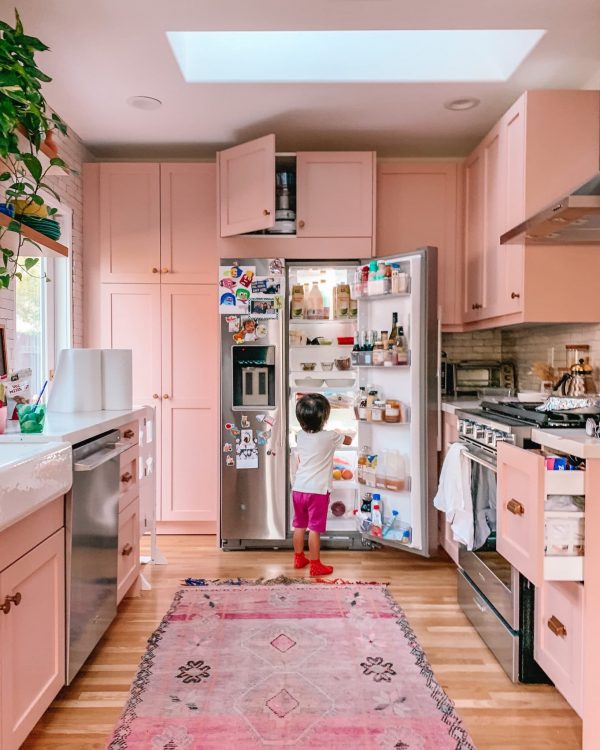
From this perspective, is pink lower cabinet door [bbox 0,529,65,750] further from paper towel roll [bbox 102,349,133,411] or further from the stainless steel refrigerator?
the stainless steel refrigerator

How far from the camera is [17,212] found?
2230 mm

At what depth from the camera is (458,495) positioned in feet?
8.19

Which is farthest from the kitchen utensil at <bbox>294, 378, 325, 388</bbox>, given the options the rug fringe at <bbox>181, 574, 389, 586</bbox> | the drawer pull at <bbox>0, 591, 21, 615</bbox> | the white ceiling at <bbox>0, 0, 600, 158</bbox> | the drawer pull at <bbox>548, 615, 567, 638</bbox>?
the drawer pull at <bbox>0, 591, 21, 615</bbox>

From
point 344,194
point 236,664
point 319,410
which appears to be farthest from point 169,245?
point 236,664

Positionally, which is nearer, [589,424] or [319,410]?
[589,424]

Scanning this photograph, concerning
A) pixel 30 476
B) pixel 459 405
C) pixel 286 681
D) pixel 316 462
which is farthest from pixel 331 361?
pixel 30 476

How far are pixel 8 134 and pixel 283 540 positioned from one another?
256 cm

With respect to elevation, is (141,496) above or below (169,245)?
below

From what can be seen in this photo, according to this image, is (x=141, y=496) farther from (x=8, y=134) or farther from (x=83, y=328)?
(x=8, y=134)

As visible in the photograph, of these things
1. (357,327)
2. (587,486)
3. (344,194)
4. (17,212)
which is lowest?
(587,486)

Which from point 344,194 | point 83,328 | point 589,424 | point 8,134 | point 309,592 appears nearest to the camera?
point 589,424

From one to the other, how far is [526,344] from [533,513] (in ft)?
6.73

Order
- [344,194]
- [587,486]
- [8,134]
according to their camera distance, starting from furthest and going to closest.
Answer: [344,194] → [8,134] → [587,486]

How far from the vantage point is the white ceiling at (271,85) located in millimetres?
2291
